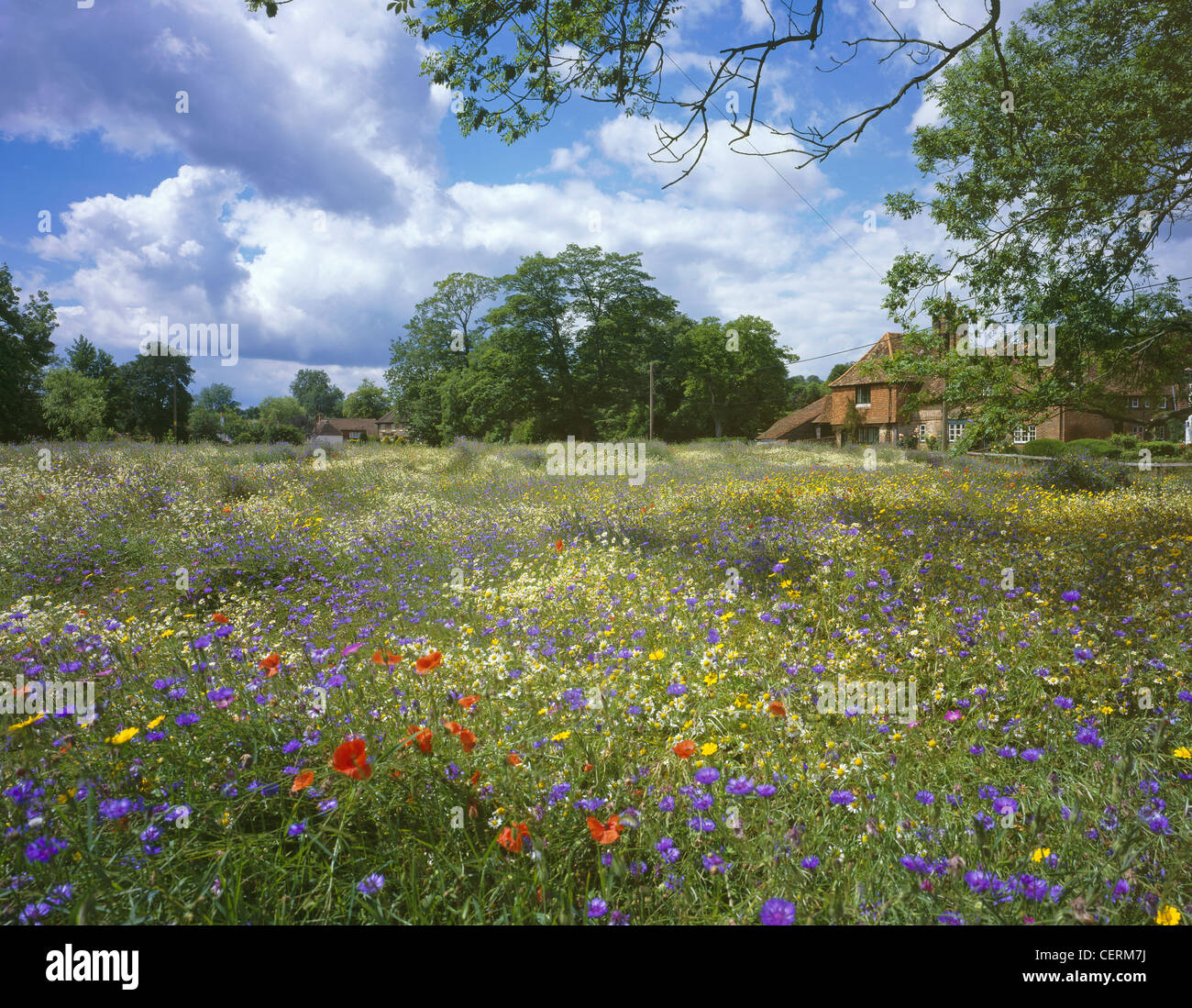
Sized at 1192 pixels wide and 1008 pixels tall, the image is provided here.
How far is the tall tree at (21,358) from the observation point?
27.6 meters

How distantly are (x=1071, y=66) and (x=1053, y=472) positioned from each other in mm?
7534

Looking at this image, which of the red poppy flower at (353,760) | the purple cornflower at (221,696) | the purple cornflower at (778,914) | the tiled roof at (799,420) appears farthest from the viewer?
the tiled roof at (799,420)

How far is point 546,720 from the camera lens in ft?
8.34

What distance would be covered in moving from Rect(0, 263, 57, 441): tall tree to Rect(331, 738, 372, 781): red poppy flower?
117ft

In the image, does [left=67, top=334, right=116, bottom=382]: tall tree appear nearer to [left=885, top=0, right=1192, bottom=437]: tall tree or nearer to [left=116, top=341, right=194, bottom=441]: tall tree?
[left=116, top=341, right=194, bottom=441]: tall tree

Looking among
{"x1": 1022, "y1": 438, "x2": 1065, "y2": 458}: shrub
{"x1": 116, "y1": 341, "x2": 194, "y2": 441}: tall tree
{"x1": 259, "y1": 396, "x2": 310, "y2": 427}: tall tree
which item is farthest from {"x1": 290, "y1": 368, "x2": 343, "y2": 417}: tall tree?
{"x1": 1022, "y1": 438, "x2": 1065, "y2": 458}: shrub

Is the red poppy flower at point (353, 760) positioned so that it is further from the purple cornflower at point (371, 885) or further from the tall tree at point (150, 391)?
the tall tree at point (150, 391)

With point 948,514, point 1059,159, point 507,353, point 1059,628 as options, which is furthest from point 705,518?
point 507,353

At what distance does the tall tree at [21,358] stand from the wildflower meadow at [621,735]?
3209 cm

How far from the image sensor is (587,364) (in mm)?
45812

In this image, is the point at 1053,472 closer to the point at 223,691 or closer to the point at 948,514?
the point at 948,514

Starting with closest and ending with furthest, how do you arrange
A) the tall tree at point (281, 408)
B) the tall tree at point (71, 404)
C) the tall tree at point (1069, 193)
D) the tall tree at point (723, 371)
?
1. the tall tree at point (1069, 193)
2. the tall tree at point (71, 404)
3. the tall tree at point (723, 371)
4. the tall tree at point (281, 408)

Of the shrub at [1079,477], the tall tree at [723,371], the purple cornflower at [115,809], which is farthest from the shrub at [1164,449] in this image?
the purple cornflower at [115,809]

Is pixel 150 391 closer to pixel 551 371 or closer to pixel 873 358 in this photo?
pixel 551 371
